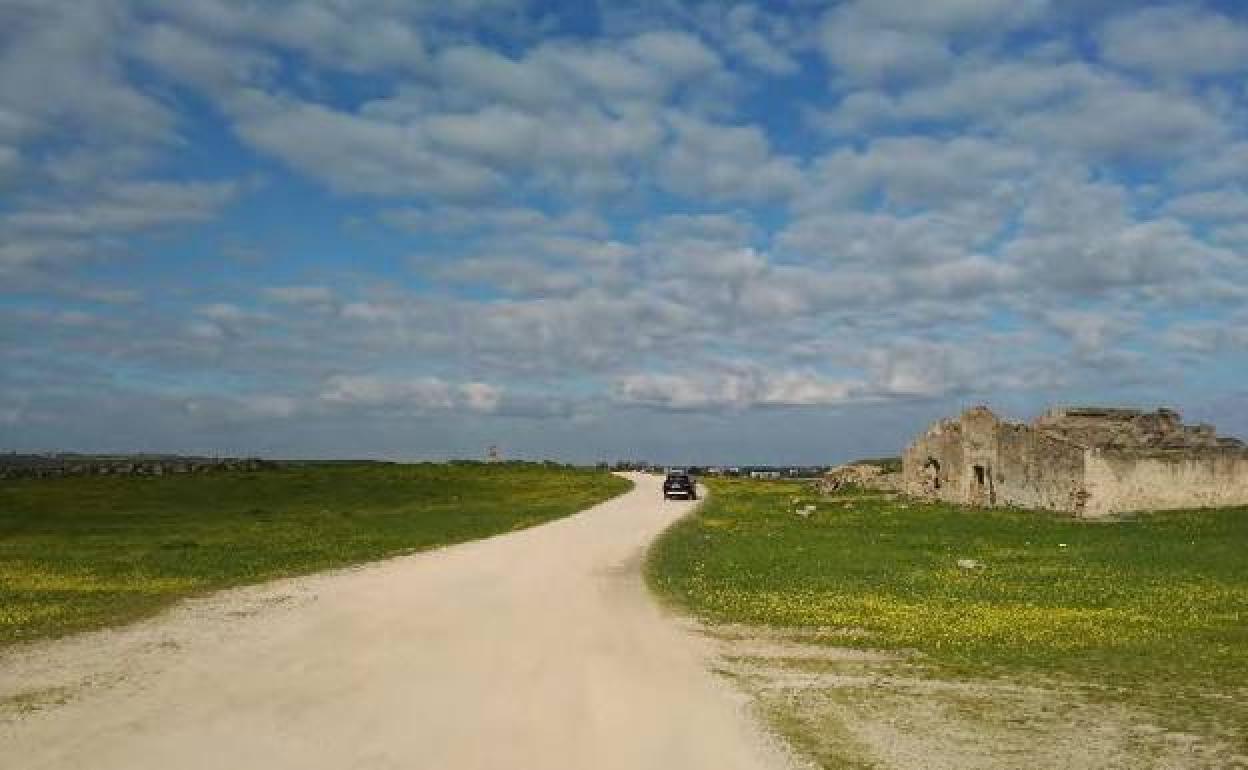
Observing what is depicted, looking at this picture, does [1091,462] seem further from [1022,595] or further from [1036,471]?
[1022,595]

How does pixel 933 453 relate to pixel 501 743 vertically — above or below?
above

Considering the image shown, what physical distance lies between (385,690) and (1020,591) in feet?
50.7

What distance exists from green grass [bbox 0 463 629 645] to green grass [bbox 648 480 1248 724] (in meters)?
10.7

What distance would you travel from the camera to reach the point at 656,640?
1662cm

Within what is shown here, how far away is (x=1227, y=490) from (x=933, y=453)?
1673 cm

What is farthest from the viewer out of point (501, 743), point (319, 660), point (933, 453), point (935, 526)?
point (933, 453)

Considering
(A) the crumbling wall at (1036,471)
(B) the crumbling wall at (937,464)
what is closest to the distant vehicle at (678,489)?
(B) the crumbling wall at (937,464)

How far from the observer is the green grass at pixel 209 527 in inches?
917

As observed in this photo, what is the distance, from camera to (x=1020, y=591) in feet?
75.2

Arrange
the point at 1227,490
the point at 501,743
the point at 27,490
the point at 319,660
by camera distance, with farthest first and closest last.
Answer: the point at 27,490, the point at 1227,490, the point at 319,660, the point at 501,743

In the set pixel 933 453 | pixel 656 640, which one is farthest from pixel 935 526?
pixel 656 640

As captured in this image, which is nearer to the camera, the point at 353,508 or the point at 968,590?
the point at 968,590

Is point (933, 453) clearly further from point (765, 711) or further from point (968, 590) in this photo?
point (765, 711)

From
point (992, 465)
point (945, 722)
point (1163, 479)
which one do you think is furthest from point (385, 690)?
point (992, 465)
